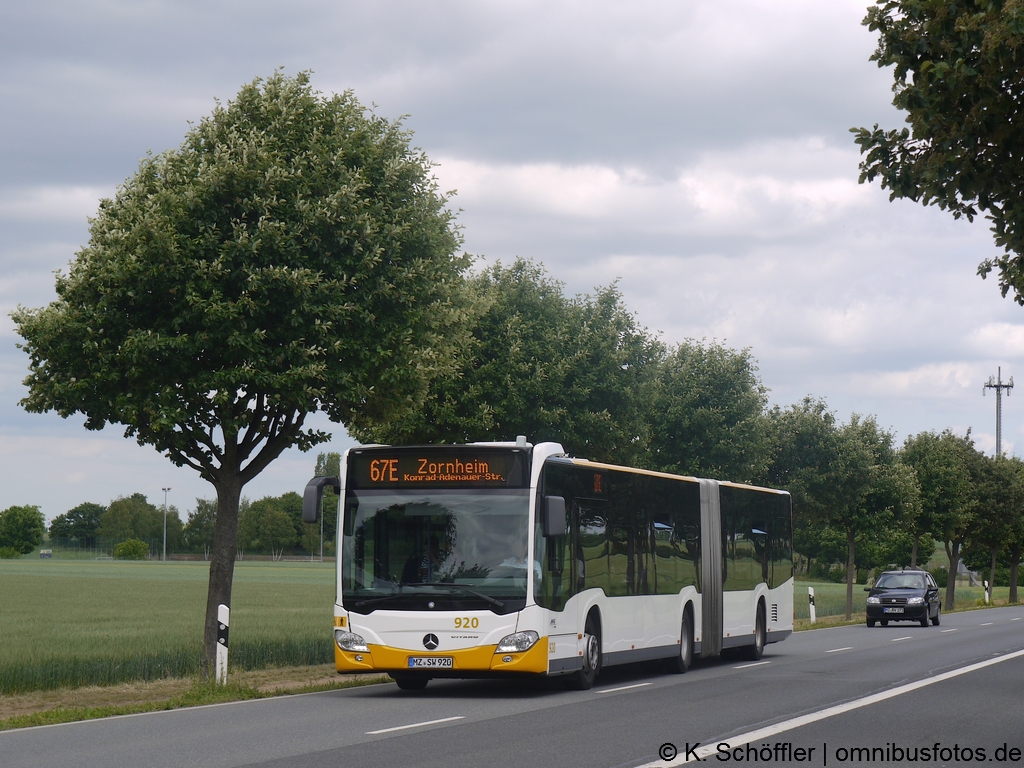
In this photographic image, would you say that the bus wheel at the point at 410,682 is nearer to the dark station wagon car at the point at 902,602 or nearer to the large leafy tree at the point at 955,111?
the large leafy tree at the point at 955,111

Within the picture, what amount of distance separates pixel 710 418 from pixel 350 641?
22.7 metres

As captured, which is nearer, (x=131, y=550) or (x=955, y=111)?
(x=955, y=111)

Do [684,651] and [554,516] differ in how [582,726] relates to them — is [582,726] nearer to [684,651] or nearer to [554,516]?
[554,516]

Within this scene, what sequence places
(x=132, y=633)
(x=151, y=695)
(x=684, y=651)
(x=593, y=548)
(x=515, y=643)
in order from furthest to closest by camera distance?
(x=132, y=633) < (x=684, y=651) < (x=593, y=548) < (x=151, y=695) < (x=515, y=643)

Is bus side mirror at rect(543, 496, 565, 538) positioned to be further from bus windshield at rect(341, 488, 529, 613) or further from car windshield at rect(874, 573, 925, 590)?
car windshield at rect(874, 573, 925, 590)

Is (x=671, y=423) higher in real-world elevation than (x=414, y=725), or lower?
higher

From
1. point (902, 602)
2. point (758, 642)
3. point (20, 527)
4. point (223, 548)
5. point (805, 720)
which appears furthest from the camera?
point (20, 527)

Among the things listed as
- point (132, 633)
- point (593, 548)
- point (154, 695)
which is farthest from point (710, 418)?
point (154, 695)

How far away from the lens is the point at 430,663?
15.3 meters

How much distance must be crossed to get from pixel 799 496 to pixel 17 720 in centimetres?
3254

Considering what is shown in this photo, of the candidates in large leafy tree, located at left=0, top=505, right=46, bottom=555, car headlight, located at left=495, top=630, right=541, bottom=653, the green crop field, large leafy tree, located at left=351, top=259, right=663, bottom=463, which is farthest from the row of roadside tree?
large leafy tree, located at left=0, top=505, right=46, bottom=555

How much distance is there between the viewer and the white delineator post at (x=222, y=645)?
16.0 m

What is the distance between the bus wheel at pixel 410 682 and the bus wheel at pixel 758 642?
8.59 m

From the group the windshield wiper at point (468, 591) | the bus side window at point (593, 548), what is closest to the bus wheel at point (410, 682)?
the windshield wiper at point (468, 591)
